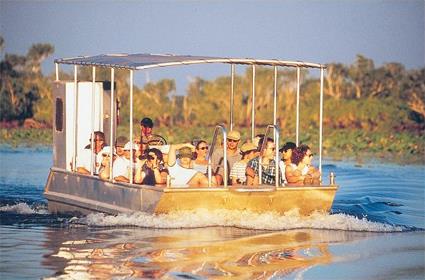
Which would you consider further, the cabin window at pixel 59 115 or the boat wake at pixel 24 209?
the boat wake at pixel 24 209

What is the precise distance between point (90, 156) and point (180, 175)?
6.42 feet

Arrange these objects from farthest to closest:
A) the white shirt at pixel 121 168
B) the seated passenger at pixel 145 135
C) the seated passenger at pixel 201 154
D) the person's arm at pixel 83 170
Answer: the person's arm at pixel 83 170
the seated passenger at pixel 145 135
the seated passenger at pixel 201 154
the white shirt at pixel 121 168

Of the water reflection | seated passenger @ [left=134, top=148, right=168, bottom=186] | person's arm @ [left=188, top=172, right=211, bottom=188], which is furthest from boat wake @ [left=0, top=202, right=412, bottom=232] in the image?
seated passenger @ [left=134, top=148, right=168, bottom=186]

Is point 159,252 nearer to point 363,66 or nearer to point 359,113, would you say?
point 359,113

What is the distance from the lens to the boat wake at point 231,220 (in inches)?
826

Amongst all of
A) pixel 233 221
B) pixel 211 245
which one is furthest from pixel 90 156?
pixel 211 245

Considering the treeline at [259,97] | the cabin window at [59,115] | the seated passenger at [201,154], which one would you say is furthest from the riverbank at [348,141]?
the seated passenger at [201,154]

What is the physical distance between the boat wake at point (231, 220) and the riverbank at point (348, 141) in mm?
14515

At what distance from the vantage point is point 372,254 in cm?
1959

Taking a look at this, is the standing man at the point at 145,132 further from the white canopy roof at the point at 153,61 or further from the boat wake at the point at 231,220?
the boat wake at the point at 231,220

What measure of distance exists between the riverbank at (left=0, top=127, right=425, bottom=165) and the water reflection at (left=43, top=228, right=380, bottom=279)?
1573 cm

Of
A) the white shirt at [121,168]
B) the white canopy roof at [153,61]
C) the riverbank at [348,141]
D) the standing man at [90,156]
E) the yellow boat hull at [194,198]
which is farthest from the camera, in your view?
the riverbank at [348,141]

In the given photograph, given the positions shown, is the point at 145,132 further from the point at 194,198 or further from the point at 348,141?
the point at 348,141

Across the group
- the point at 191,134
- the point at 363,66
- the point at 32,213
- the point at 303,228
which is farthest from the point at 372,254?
the point at 363,66
